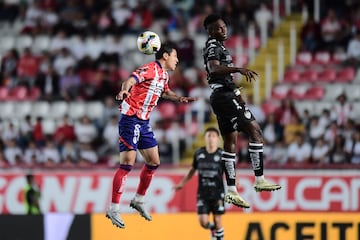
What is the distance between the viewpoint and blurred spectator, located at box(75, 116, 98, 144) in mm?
26156

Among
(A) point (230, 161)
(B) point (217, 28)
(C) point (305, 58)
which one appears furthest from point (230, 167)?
(C) point (305, 58)

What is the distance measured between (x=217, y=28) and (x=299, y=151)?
9.09 m

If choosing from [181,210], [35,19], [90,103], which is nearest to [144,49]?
[181,210]

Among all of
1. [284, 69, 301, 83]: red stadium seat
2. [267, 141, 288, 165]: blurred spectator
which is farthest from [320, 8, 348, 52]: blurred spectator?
[267, 141, 288, 165]: blurred spectator

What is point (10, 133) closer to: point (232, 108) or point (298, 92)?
point (298, 92)

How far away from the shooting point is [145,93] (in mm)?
15664

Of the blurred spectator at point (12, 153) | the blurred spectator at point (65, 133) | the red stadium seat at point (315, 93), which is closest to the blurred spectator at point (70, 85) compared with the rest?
the blurred spectator at point (65, 133)

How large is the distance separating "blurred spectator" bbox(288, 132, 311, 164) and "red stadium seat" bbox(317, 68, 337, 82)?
2.48 meters

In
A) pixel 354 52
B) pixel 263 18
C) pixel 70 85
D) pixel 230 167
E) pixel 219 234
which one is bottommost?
pixel 219 234

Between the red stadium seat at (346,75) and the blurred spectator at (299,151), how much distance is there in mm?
2434

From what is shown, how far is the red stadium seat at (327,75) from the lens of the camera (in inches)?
1028

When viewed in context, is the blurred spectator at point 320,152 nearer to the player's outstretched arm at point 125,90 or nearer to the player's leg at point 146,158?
the player's leg at point 146,158

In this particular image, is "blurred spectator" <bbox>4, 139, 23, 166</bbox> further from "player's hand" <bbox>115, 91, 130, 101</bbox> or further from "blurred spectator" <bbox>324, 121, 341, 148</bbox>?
"player's hand" <bbox>115, 91, 130, 101</bbox>

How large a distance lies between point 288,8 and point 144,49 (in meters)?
13.9
